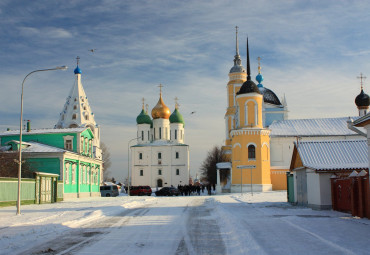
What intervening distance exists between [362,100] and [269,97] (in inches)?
733

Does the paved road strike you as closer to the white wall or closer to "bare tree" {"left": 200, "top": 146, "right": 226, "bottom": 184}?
"bare tree" {"left": 200, "top": 146, "right": 226, "bottom": 184}

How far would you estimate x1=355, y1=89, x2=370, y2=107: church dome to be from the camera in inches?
2179

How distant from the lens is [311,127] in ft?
201

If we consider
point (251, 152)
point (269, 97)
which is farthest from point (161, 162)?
point (251, 152)

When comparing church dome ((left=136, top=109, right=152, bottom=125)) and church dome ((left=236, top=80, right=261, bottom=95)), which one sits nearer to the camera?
church dome ((left=236, top=80, right=261, bottom=95))

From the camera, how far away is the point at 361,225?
14562 mm

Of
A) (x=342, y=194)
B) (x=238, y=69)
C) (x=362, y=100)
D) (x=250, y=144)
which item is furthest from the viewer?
(x=238, y=69)

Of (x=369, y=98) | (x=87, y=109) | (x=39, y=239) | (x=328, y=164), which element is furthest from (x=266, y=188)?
(x=39, y=239)

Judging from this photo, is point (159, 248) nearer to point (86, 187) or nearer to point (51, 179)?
point (51, 179)

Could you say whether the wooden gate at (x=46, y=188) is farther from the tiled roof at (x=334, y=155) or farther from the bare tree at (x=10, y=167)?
the tiled roof at (x=334, y=155)

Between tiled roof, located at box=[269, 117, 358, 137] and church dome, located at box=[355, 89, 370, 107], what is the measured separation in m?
4.48

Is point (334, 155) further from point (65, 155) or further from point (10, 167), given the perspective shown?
point (10, 167)

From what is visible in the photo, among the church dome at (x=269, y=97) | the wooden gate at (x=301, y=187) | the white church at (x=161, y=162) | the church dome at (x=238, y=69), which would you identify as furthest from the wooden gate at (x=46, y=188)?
the white church at (x=161, y=162)

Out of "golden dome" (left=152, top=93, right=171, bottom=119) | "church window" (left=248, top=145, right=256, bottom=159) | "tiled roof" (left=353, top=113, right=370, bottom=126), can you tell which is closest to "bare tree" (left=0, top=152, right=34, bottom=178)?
"church window" (left=248, top=145, right=256, bottom=159)
